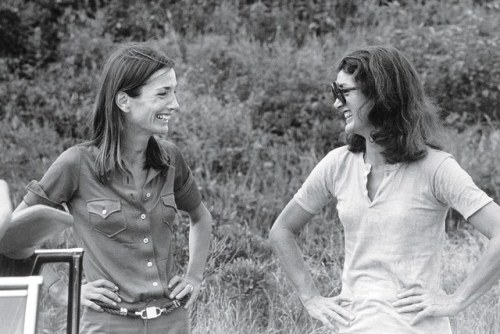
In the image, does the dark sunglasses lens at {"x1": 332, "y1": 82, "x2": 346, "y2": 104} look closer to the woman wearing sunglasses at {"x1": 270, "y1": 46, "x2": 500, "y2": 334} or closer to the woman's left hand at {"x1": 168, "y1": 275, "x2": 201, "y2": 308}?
the woman wearing sunglasses at {"x1": 270, "y1": 46, "x2": 500, "y2": 334}

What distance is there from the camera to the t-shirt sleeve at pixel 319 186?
3.51 m

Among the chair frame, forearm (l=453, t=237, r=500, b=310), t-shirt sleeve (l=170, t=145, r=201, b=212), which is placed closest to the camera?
the chair frame

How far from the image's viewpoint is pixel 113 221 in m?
3.35

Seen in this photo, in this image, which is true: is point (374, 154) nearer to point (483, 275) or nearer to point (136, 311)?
point (483, 275)

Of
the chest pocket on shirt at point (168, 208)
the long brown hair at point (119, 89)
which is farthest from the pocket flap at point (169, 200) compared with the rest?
the long brown hair at point (119, 89)

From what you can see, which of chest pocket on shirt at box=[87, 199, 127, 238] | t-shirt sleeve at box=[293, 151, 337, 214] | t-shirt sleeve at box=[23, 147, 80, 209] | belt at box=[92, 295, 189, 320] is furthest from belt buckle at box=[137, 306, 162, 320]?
t-shirt sleeve at box=[293, 151, 337, 214]

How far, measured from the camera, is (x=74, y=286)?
99.7 inches

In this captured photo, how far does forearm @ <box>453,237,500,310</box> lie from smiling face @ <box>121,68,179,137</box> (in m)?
1.26

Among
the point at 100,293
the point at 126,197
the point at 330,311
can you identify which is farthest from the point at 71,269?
the point at 330,311

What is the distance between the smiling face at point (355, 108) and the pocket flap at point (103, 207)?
92 cm

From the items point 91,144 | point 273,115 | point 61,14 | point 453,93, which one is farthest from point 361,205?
point 61,14

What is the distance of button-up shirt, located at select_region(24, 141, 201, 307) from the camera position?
3348mm

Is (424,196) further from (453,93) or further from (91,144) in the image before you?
(453,93)

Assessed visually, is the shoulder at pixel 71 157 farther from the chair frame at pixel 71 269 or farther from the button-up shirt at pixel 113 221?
the chair frame at pixel 71 269
